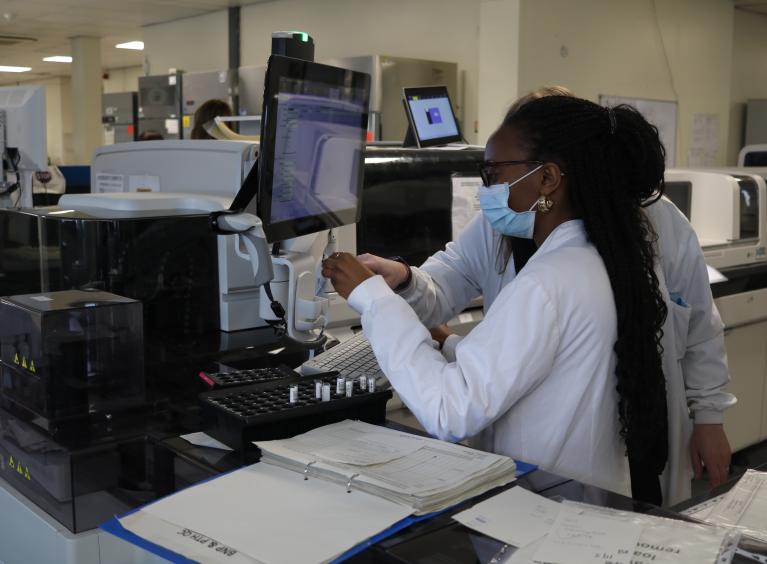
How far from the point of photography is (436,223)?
2.31 metres

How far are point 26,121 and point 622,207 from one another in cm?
235

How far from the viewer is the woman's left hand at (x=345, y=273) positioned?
48.1 inches

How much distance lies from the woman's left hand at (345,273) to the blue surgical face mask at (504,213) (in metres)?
0.22

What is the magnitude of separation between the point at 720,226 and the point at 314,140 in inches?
95.4

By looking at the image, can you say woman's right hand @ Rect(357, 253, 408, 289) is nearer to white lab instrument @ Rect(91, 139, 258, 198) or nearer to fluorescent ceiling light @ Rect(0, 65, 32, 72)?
white lab instrument @ Rect(91, 139, 258, 198)

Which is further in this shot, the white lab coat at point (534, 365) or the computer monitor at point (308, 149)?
the computer monitor at point (308, 149)

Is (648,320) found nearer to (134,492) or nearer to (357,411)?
(357,411)

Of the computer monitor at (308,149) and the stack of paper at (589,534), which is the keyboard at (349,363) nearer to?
the computer monitor at (308,149)

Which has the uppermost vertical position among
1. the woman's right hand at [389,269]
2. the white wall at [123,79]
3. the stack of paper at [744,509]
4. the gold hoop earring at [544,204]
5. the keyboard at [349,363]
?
the white wall at [123,79]

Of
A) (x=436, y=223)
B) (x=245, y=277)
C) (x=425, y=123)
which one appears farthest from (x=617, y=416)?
(x=425, y=123)

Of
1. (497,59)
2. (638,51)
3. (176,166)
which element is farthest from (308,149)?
(638,51)

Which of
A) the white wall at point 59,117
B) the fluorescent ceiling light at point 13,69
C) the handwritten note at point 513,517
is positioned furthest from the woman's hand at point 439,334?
the white wall at point 59,117

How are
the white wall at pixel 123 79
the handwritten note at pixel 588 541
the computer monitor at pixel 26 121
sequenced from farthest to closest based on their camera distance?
the white wall at pixel 123 79, the computer monitor at pixel 26 121, the handwritten note at pixel 588 541

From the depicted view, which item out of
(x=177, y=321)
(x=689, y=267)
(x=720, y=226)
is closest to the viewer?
(x=689, y=267)
